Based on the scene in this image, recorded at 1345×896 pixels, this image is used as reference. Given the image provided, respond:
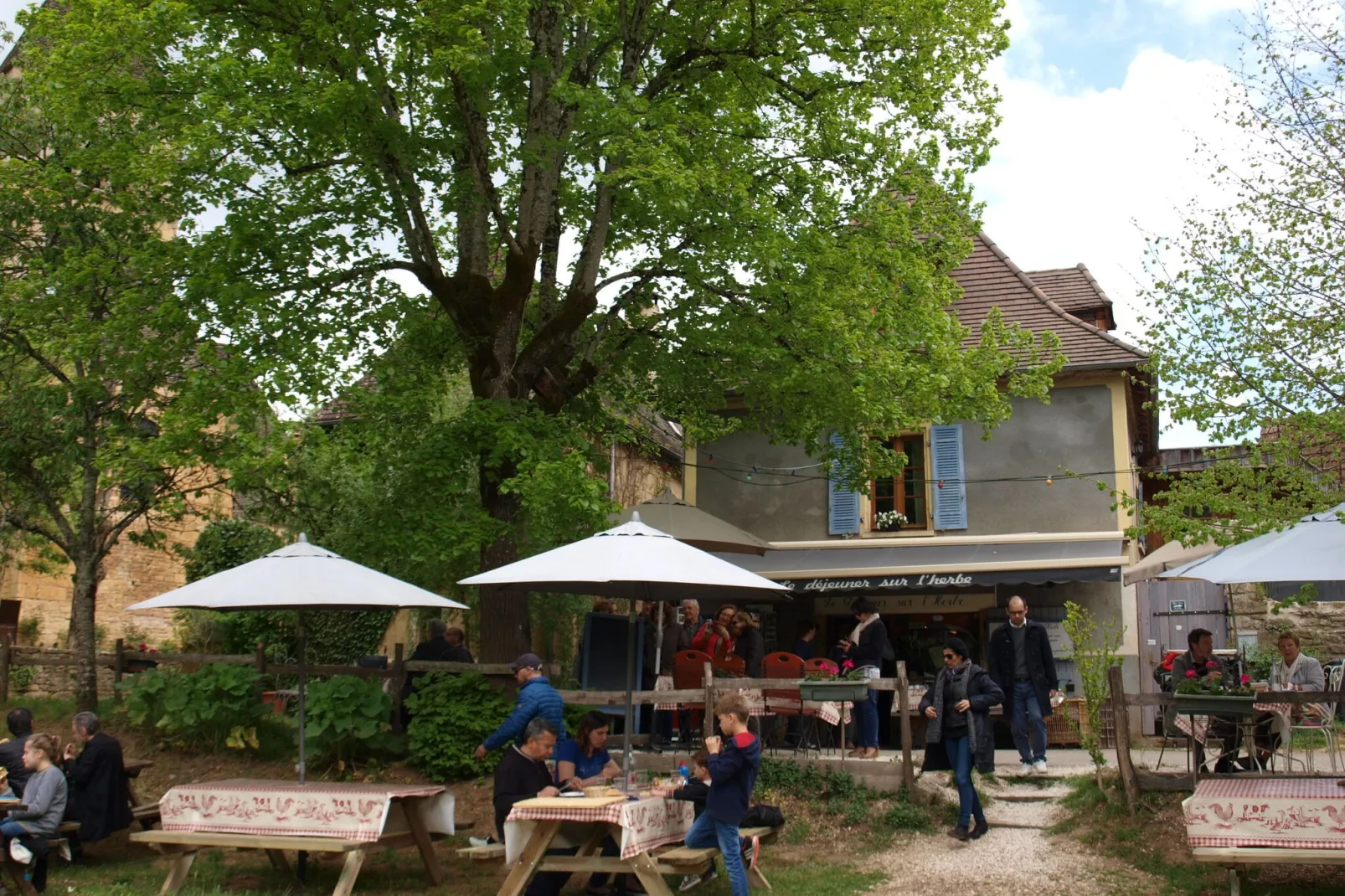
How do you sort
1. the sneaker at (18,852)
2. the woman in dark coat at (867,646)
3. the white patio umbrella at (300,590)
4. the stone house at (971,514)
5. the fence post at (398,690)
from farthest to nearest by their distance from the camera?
1. the stone house at (971,514)
2. the fence post at (398,690)
3. the woman in dark coat at (867,646)
4. the white patio umbrella at (300,590)
5. the sneaker at (18,852)

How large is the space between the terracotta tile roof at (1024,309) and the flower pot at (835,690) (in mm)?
8750

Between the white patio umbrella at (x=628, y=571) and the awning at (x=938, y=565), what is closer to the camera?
the white patio umbrella at (x=628, y=571)

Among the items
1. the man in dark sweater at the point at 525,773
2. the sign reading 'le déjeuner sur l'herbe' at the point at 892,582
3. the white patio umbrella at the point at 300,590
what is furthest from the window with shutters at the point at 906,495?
the man in dark sweater at the point at 525,773

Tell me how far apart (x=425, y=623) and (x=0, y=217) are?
9676 millimetres

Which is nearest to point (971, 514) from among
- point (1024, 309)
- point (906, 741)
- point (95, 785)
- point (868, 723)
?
point (1024, 309)

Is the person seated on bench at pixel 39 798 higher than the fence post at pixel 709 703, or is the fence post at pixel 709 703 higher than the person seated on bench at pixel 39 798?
the fence post at pixel 709 703

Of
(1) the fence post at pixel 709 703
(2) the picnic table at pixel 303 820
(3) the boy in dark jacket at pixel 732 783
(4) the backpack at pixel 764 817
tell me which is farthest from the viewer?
(1) the fence post at pixel 709 703

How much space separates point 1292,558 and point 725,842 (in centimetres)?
434

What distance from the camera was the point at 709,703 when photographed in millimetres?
10523

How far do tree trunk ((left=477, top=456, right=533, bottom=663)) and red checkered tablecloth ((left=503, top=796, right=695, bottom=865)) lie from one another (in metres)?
4.85

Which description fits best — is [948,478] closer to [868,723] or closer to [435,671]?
[868,723]

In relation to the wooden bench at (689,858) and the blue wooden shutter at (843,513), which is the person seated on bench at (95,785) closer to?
the wooden bench at (689,858)

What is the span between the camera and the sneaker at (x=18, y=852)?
7.79 m

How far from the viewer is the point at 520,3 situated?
11328mm
